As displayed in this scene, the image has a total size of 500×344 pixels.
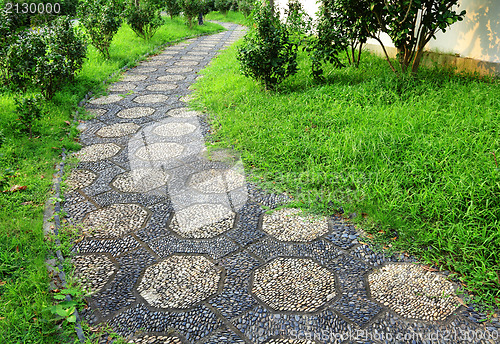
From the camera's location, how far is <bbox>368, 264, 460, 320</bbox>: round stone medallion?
186cm

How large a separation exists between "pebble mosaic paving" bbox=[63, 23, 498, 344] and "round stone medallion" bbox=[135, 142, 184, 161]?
0.03 meters

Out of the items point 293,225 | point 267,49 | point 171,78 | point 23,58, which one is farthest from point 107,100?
point 293,225

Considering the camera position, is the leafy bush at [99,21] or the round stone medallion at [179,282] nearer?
the round stone medallion at [179,282]

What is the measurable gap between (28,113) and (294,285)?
131 inches

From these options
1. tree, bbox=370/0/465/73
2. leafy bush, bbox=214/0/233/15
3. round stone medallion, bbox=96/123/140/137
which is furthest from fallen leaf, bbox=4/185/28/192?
leafy bush, bbox=214/0/233/15

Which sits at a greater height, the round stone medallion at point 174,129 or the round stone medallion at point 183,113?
the round stone medallion at point 183,113

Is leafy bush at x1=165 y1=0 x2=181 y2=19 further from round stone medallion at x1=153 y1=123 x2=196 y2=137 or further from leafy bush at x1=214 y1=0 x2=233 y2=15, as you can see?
round stone medallion at x1=153 y1=123 x2=196 y2=137

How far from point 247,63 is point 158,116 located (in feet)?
4.59

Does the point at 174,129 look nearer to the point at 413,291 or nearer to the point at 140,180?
the point at 140,180

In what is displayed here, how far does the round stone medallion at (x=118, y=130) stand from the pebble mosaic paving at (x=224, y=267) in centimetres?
56

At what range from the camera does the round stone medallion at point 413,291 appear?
1.86 metres

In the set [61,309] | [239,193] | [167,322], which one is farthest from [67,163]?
[167,322]

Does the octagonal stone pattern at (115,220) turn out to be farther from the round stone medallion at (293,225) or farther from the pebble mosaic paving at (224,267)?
the round stone medallion at (293,225)

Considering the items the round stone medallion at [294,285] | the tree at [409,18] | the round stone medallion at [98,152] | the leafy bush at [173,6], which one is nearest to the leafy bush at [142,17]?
the leafy bush at [173,6]
